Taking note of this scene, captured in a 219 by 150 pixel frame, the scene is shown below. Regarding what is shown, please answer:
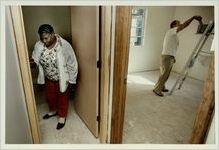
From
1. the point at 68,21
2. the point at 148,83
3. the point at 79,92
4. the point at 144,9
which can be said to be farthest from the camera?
the point at 144,9

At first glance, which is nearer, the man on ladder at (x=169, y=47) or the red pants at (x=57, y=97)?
the red pants at (x=57, y=97)

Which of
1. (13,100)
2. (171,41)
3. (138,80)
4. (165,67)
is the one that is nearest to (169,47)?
(171,41)

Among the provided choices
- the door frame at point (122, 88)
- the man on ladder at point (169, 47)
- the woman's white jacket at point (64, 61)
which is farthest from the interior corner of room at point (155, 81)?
the woman's white jacket at point (64, 61)

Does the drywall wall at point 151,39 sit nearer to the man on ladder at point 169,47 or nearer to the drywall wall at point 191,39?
the drywall wall at point 191,39

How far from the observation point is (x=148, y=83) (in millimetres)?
Result: 3980

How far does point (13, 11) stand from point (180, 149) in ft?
4.65

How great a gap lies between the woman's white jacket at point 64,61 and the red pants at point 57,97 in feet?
0.39

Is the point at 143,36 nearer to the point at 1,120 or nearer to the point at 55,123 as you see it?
the point at 55,123

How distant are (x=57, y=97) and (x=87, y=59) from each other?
734 mm

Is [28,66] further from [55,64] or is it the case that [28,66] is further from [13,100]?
[55,64]

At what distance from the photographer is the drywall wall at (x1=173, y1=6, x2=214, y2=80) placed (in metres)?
4.02

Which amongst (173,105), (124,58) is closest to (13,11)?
(124,58)

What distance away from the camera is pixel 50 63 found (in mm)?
2148

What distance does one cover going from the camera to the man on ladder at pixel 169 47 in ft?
9.97
